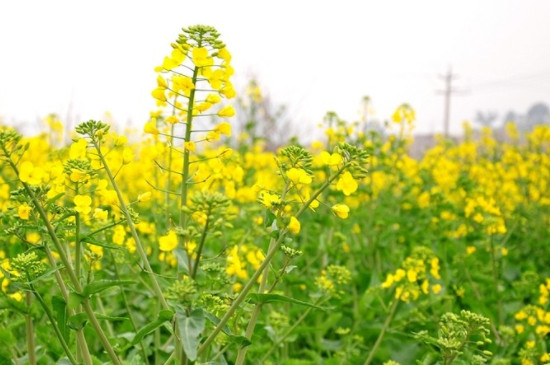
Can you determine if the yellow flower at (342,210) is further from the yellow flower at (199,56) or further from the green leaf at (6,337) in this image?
the green leaf at (6,337)

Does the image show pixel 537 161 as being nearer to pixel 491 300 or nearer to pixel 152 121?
pixel 491 300

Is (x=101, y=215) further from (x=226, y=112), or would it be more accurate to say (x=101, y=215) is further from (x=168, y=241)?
(x=226, y=112)

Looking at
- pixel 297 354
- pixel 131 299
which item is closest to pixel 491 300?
pixel 297 354

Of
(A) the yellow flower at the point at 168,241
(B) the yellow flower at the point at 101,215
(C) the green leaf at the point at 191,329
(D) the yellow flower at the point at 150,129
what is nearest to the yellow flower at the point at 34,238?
(D) the yellow flower at the point at 150,129

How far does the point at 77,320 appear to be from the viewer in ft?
5.10

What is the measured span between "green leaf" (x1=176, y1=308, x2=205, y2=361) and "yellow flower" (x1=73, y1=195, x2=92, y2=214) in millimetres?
365

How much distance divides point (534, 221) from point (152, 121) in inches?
192

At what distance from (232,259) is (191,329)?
1.39ft

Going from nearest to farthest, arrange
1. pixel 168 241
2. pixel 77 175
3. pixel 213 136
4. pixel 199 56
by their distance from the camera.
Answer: pixel 168 241, pixel 77 175, pixel 199 56, pixel 213 136

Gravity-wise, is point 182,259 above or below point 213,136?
below

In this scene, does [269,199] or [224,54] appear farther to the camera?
[224,54]

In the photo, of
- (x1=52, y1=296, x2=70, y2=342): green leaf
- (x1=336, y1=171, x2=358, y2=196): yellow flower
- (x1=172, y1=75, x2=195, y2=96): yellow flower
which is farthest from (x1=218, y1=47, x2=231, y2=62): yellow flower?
(x1=52, y1=296, x2=70, y2=342): green leaf

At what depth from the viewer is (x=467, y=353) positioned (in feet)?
9.32

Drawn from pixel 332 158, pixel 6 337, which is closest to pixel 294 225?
pixel 332 158
